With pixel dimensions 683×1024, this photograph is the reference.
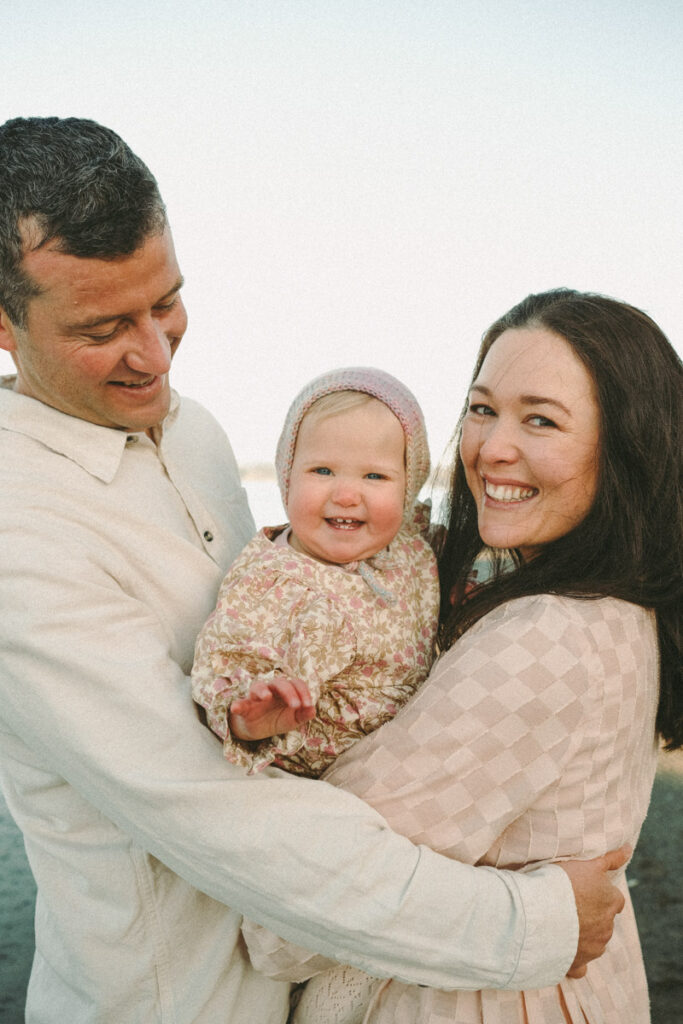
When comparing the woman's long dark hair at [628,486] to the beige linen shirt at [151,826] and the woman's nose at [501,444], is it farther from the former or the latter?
the beige linen shirt at [151,826]

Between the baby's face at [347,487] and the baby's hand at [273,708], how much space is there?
61cm

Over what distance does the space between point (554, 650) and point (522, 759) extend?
0.66 feet

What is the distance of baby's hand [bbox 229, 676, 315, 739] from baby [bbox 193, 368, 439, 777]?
21 centimetres

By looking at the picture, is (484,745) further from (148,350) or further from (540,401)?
(148,350)

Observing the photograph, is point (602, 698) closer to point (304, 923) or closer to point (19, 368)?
point (304, 923)

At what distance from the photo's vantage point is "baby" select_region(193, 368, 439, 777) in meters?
1.56

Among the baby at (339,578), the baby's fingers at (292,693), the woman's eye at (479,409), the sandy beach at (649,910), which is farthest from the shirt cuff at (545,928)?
the sandy beach at (649,910)

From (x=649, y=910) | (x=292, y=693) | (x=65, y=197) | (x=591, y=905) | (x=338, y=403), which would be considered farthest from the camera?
(x=649, y=910)

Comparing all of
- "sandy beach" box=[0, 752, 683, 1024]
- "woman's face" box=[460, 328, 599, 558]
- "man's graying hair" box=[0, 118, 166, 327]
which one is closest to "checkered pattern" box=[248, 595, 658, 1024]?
"woman's face" box=[460, 328, 599, 558]

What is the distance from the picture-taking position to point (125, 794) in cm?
137

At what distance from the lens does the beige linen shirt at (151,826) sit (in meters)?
1.34

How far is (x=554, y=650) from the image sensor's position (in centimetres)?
146

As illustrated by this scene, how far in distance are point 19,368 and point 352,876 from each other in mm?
1261

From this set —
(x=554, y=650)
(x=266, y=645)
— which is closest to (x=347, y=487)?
(x=266, y=645)
